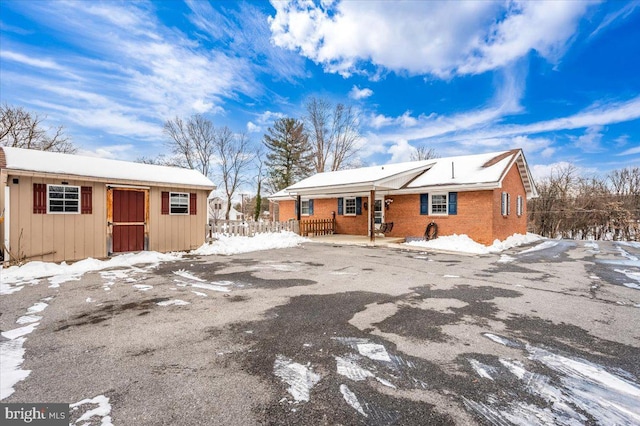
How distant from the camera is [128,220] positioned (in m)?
10.2

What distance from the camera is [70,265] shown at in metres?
8.48

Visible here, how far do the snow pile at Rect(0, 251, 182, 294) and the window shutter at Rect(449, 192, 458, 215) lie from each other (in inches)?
508

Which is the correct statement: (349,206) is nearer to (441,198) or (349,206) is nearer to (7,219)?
(441,198)

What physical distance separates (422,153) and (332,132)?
12.1 meters

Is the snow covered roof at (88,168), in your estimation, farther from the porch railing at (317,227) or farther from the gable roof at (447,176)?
the gable roof at (447,176)

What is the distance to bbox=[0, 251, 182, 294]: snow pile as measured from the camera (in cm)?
672

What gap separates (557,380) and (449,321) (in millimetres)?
1594

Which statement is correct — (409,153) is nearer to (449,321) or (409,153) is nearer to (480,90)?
(480,90)

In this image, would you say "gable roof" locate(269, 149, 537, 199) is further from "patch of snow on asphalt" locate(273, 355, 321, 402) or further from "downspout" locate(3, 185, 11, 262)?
"downspout" locate(3, 185, 11, 262)

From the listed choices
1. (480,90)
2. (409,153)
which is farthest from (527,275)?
(409,153)

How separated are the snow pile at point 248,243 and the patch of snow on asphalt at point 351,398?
31.3 feet

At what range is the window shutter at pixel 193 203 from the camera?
11711 mm

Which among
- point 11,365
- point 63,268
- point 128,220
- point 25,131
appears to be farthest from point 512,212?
point 25,131

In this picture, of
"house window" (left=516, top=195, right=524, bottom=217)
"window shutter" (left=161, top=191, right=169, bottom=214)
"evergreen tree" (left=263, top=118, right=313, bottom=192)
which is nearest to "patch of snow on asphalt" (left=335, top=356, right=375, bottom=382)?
"window shutter" (left=161, top=191, right=169, bottom=214)
